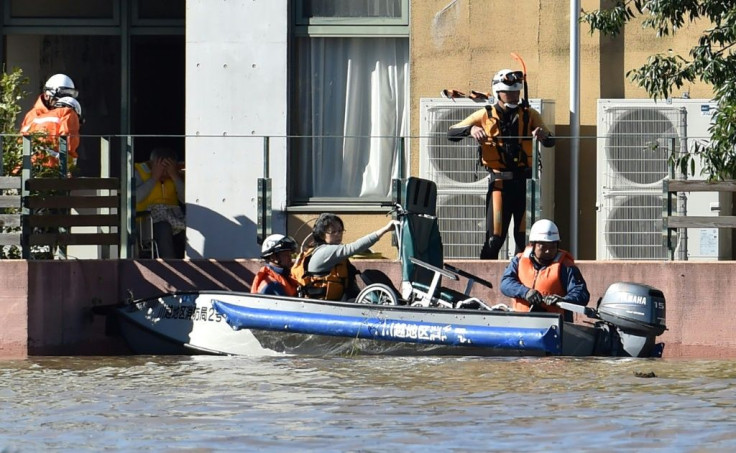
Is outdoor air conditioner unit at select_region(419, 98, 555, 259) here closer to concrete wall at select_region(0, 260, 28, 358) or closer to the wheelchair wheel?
→ the wheelchair wheel

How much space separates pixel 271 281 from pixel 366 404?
376cm

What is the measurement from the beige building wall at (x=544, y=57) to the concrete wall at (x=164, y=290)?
1770 millimetres

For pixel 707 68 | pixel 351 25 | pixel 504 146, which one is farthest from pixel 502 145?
pixel 351 25

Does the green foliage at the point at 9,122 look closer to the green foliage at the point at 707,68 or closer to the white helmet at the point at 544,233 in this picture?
the white helmet at the point at 544,233

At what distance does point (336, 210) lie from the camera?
1797cm

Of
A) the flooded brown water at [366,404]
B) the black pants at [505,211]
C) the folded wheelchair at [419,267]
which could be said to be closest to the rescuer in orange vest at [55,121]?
the flooded brown water at [366,404]

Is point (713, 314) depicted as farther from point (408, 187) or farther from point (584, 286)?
point (408, 187)

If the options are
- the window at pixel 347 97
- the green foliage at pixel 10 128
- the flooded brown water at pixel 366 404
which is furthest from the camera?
the window at pixel 347 97

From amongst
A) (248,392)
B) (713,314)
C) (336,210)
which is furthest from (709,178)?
(248,392)

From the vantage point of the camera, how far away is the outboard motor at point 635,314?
47.2 ft

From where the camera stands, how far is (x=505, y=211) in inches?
640

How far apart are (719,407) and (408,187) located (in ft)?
15.6

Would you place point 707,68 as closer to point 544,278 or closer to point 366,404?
point 544,278

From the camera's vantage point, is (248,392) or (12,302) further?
(12,302)
